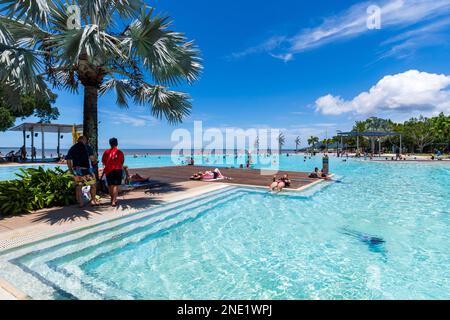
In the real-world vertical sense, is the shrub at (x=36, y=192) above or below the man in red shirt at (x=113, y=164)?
below

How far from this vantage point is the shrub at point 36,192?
5613 mm

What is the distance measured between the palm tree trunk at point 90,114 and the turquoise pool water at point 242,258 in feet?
11.8

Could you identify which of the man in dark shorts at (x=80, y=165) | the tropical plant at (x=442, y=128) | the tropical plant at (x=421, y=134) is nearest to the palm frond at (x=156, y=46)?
the man in dark shorts at (x=80, y=165)

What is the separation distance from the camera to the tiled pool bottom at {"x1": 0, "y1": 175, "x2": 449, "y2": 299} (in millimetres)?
3367

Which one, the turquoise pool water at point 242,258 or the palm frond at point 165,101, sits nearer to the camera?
the turquoise pool water at point 242,258

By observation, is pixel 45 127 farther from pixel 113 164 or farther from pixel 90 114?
pixel 113 164

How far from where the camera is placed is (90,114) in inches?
298

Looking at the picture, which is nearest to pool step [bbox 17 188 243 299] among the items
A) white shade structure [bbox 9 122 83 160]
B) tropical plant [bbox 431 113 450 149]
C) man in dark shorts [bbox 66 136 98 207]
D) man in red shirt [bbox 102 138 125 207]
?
man in red shirt [bbox 102 138 125 207]

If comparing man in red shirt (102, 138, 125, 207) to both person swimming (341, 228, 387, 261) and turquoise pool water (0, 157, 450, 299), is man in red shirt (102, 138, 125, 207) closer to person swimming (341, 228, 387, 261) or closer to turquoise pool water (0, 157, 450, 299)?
turquoise pool water (0, 157, 450, 299)

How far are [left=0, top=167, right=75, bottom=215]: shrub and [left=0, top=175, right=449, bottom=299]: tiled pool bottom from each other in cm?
245

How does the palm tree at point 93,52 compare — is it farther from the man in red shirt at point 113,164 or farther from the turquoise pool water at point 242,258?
the turquoise pool water at point 242,258

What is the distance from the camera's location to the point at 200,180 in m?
12.8
